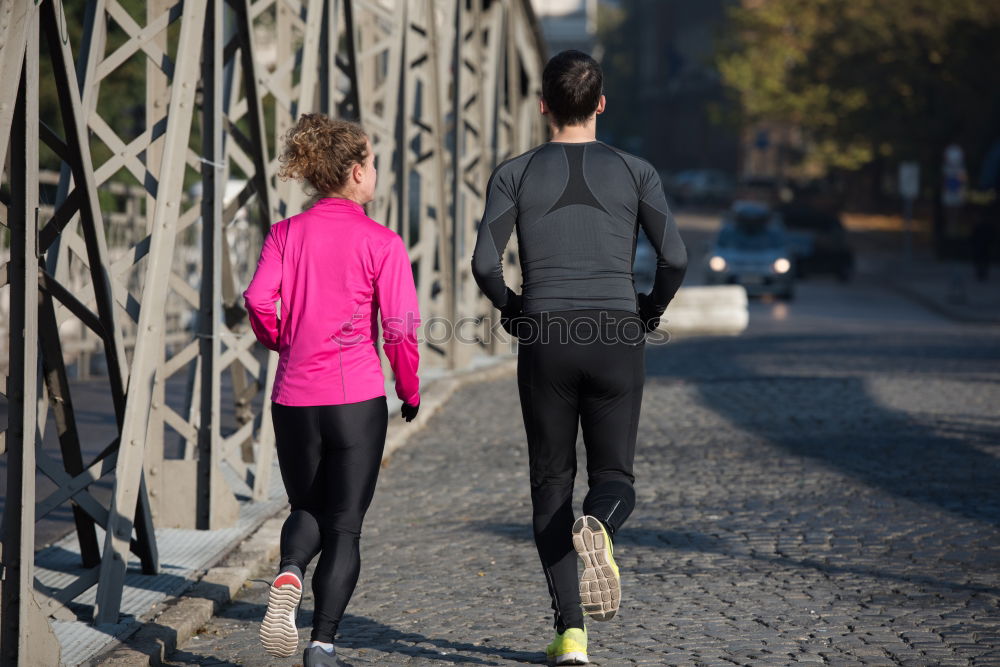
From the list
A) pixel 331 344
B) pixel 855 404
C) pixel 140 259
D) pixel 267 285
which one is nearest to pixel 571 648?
pixel 331 344

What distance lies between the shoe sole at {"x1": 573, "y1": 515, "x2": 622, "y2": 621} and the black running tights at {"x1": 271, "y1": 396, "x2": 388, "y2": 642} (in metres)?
0.67

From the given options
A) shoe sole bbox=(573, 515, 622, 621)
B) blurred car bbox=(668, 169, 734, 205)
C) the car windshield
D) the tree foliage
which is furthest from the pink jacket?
blurred car bbox=(668, 169, 734, 205)

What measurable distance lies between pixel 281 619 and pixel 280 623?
1cm

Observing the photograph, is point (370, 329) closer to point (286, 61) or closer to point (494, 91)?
point (286, 61)

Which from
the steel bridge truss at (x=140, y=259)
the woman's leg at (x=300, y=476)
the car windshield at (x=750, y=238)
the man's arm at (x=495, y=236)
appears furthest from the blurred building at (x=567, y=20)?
the woman's leg at (x=300, y=476)

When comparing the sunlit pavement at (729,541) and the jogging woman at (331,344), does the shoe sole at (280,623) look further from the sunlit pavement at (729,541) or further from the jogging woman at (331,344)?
the sunlit pavement at (729,541)

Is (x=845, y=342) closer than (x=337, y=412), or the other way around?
(x=337, y=412)

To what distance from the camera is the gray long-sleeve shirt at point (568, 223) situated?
15.4 feet

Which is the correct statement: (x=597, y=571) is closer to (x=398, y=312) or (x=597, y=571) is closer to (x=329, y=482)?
(x=329, y=482)

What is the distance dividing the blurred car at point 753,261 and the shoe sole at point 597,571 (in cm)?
2624

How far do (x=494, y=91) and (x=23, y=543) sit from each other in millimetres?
11146

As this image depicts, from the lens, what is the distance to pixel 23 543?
4383mm

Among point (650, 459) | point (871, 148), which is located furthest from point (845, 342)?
point (871, 148)

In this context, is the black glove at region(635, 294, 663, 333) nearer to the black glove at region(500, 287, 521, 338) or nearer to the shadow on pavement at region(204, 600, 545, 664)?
the black glove at region(500, 287, 521, 338)
